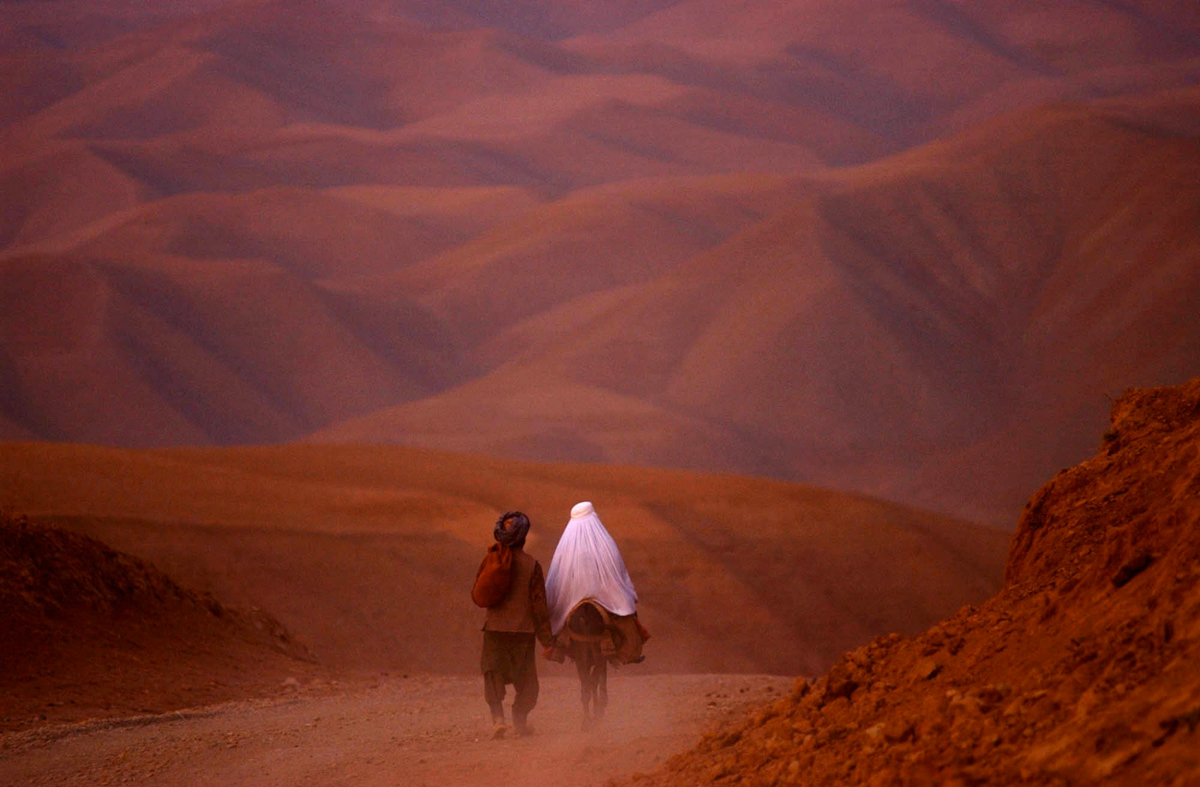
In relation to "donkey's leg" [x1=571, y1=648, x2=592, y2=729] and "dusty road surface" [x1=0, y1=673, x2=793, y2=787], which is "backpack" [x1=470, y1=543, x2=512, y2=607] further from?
"dusty road surface" [x1=0, y1=673, x2=793, y2=787]

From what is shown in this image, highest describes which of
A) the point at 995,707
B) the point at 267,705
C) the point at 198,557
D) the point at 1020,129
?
the point at 1020,129

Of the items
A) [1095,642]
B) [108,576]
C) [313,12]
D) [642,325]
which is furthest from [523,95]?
[1095,642]

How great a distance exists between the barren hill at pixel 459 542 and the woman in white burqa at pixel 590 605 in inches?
324

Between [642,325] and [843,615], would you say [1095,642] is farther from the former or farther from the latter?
[642,325]

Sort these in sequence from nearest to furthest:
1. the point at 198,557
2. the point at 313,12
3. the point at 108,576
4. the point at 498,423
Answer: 1. the point at 108,576
2. the point at 198,557
3. the point at 498,423
4. the point at 313,12

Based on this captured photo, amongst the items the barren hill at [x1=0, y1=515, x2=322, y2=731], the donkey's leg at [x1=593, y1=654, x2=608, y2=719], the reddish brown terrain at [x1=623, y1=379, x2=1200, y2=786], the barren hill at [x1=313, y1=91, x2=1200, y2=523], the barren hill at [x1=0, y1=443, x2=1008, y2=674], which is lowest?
the reddish brown terrain at [x1=623, y1=379, x2=1200, y2=786]

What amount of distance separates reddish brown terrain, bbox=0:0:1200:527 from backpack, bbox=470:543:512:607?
1196 inches

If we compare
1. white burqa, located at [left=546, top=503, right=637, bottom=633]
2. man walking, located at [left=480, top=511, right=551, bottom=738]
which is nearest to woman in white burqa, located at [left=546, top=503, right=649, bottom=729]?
white burqa, located at [left=546, top=503, right=637, bottom=633]

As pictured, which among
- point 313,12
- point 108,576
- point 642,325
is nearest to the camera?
point 108,576

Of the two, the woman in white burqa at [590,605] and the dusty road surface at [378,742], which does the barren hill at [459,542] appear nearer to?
the dusty road surface at [378,742]

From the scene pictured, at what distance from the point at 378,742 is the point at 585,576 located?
158cm

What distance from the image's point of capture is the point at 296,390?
4816 centimetres

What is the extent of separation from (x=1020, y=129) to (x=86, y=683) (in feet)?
178

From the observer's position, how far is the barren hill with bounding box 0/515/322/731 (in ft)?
34.5
